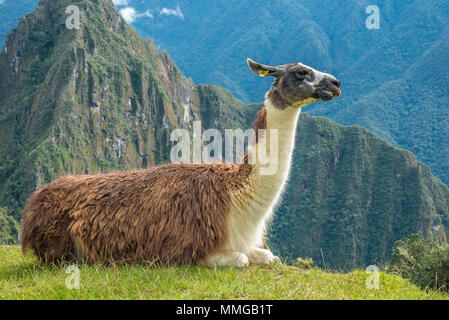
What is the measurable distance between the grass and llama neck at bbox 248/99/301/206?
78 centimetres

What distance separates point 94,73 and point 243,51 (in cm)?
10908

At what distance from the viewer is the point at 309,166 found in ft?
355

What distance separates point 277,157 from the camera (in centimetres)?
416

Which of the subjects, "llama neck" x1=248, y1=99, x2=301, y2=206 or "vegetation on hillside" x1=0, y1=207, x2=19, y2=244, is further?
"vegetation on hillside" x1=0, y1=207, x2=19, y2=244

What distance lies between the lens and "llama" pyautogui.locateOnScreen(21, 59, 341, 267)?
4.17m

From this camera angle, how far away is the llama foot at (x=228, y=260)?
13.5 ft

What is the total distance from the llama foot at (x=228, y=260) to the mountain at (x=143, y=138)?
75050 millimetres

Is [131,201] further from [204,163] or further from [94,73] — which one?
[94,73]
